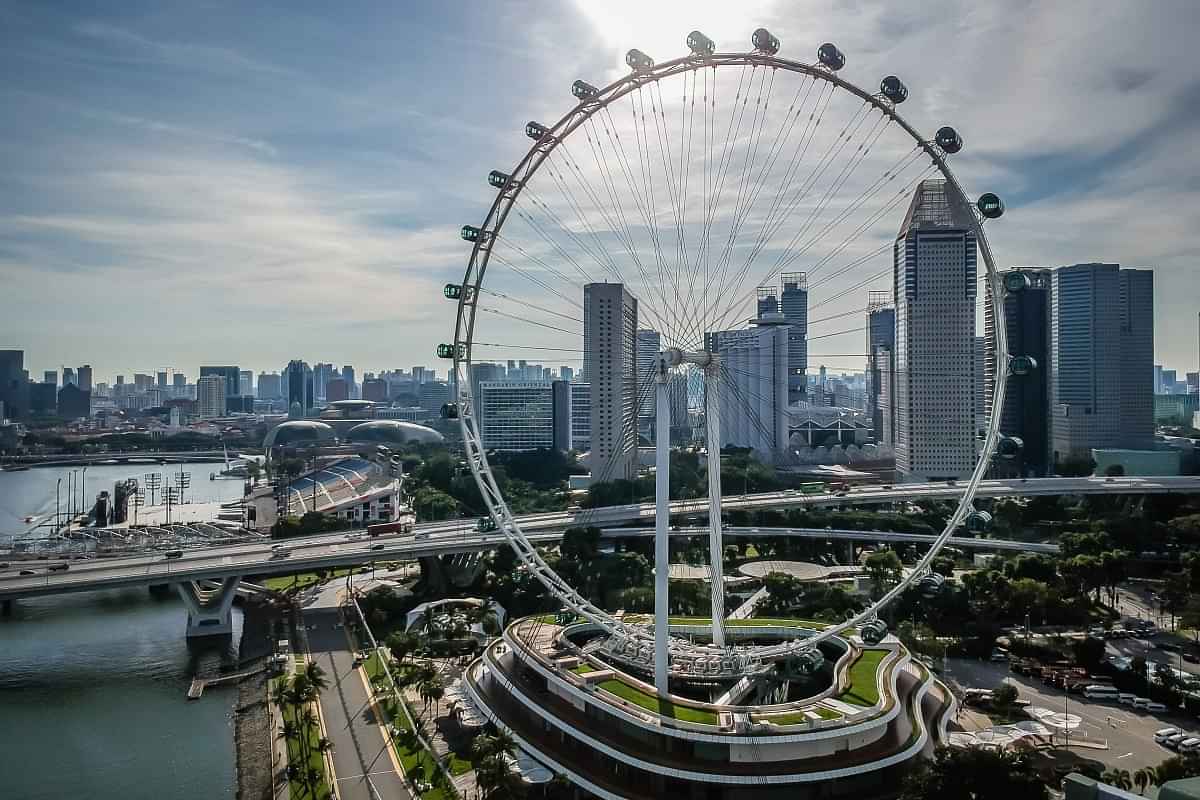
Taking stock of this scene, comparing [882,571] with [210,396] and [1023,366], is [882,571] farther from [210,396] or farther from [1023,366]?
[210,396]

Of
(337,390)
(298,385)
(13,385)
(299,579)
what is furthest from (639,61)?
(337,390)

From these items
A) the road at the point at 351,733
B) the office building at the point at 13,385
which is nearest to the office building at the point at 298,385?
the office building at the point at 13,385

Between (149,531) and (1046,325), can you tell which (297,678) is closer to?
(149,531)

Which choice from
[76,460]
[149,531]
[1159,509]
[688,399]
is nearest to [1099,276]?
[1159,509]

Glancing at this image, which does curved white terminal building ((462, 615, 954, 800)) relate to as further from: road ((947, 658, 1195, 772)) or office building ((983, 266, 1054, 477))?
office building ((983, 266, 1054, 477))

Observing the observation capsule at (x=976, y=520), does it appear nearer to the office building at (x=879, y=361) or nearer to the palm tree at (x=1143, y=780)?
the palm tree at (x=1143, y=780)

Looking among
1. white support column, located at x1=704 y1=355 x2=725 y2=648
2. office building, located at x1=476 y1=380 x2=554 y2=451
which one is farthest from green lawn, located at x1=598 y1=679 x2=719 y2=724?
office building, located at x1=476 y1=380 x2=554 y2=451

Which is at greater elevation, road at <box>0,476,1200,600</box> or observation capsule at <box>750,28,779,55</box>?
observation capsule at <box>750,28,779,55</box>
